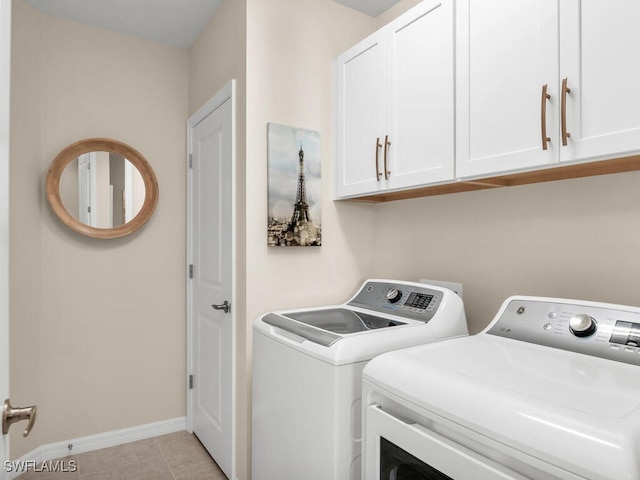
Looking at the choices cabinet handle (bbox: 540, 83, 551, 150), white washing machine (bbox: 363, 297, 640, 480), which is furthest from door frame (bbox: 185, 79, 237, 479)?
cabinet handle (bbox: 540, 83, 551, 150)

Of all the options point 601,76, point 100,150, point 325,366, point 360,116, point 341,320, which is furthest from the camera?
point 100,150

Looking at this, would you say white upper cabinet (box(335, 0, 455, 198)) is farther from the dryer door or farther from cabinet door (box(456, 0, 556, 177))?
the dryer door

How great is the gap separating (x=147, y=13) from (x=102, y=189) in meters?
1.07

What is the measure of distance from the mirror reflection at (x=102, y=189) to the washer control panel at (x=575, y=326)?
2.20 metres

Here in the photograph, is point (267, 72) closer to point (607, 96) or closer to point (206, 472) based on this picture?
point (607, 96)

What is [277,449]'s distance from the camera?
1.60 m

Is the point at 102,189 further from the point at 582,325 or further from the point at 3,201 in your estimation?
the point at 582,325

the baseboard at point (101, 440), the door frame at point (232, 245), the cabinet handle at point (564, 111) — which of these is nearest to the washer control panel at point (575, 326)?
the cabinet handle at point (564, 111)

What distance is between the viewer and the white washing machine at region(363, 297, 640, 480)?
73 centimetres

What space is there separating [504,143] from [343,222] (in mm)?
1017

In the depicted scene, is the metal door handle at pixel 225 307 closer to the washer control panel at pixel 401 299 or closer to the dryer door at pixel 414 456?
the washer control panel at pixel 401 299

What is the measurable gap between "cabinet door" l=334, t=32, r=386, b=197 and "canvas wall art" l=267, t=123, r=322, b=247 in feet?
0.47

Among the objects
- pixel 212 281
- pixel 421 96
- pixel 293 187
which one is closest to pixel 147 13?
pixel 293 187

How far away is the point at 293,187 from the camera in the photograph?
6.63 ft
